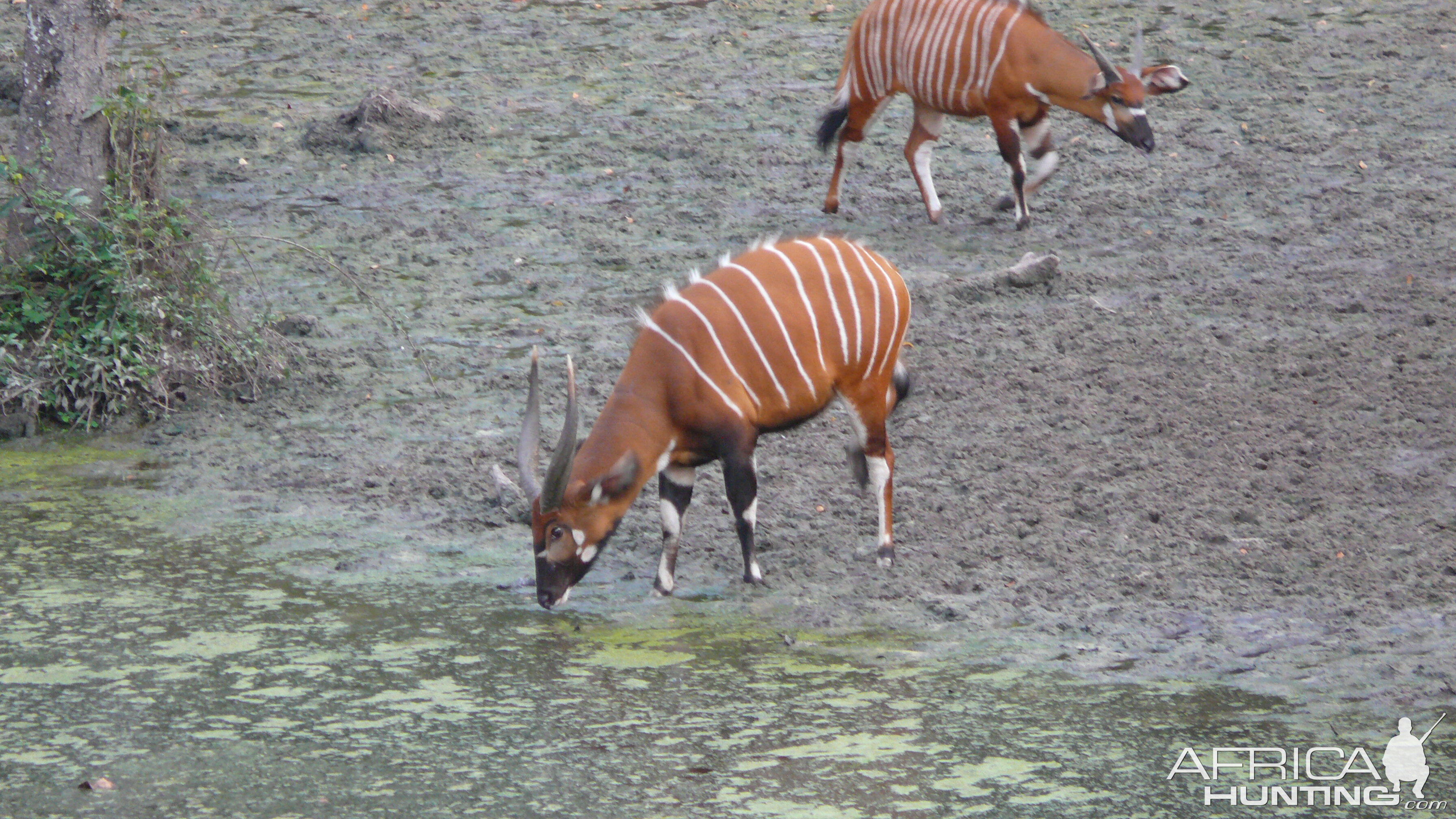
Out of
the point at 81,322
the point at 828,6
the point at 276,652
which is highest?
the point at 828,6

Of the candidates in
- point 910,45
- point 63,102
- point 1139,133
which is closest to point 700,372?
point 63,102

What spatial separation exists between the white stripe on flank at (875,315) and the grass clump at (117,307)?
10.8 ft

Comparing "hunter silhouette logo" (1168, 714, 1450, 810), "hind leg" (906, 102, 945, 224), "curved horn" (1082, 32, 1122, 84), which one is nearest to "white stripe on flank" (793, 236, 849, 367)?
"hunter silhouette logo" (1168, 714, 1450, 810)

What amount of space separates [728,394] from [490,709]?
4.79 ft

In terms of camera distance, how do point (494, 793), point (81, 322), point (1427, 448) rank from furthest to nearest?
point (81, 322) < point (1427, 448) < point (494, 793)

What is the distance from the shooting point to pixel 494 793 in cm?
436

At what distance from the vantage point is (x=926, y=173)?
10.1 m

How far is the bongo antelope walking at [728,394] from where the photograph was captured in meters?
→ 5.59

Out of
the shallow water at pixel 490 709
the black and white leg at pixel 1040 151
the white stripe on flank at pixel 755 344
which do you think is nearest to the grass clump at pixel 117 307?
the shallow water at pixel 490 709

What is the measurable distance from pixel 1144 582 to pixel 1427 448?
175cm

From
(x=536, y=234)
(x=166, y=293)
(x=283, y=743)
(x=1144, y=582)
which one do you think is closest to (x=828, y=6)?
(x=536, y=234)

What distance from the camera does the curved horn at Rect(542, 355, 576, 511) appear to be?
17.3 ft

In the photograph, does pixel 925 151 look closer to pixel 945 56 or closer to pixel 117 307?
pixel 945 56

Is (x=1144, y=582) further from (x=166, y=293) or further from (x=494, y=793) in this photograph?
(x=166, y=293)
